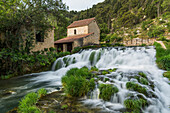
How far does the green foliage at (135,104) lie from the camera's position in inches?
132

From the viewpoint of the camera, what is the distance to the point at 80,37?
22547 mm

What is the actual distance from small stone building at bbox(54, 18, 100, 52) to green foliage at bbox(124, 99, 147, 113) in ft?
60.7

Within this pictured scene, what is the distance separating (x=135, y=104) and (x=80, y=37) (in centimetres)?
2008

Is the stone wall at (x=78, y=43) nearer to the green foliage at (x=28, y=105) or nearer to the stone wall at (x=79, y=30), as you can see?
the stone wall at (x=79, y=30)

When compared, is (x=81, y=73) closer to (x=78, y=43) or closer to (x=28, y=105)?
(x=28, y=105)

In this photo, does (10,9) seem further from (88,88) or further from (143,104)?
(143,104)

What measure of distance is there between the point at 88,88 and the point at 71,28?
25.8 metres

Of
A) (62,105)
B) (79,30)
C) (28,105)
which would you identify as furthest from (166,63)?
(79,30)

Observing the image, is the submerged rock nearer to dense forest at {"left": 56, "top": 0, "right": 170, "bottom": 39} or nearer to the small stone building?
the small stone building

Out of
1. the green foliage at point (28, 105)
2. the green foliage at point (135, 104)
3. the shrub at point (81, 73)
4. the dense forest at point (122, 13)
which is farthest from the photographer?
the dense forest at point (122, 13)

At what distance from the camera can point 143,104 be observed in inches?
140

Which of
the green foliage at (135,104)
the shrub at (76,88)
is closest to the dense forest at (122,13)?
the shrub at (76,88)

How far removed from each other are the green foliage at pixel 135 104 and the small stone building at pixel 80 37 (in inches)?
728

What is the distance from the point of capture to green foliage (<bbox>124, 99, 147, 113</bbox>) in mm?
3359
